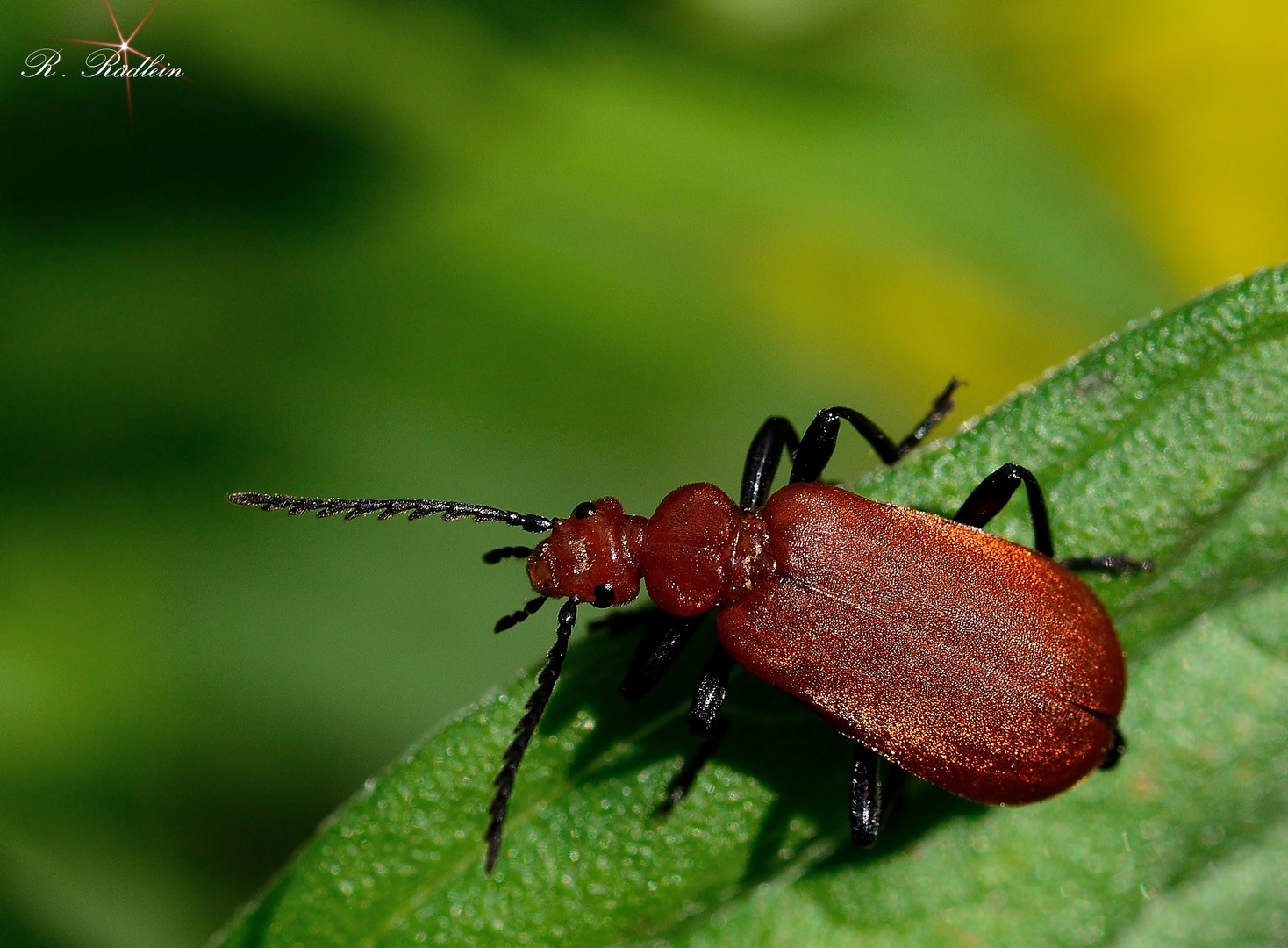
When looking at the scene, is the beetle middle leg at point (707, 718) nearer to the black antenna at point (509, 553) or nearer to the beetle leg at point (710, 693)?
the beetle leg at point (710, 693)

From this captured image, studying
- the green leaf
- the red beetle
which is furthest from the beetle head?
the green leaf

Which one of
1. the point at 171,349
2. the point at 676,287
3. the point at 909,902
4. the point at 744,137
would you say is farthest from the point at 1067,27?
the point at 171,349

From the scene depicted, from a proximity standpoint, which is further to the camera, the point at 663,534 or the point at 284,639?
the point at 284,639

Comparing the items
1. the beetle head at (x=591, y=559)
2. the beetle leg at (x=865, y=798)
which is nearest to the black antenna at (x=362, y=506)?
the beetle head at (x=591, y=559)

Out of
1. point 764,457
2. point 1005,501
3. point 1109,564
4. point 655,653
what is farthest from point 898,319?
point 655,653

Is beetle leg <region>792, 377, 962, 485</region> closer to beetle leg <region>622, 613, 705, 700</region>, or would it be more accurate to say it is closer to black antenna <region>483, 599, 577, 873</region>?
beetle leg <region>622, 613, 705, 700</region>

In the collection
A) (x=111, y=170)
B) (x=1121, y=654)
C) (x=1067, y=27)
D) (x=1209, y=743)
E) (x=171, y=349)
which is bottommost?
(x=1209, y=743)

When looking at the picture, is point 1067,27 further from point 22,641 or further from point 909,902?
point 22,641
